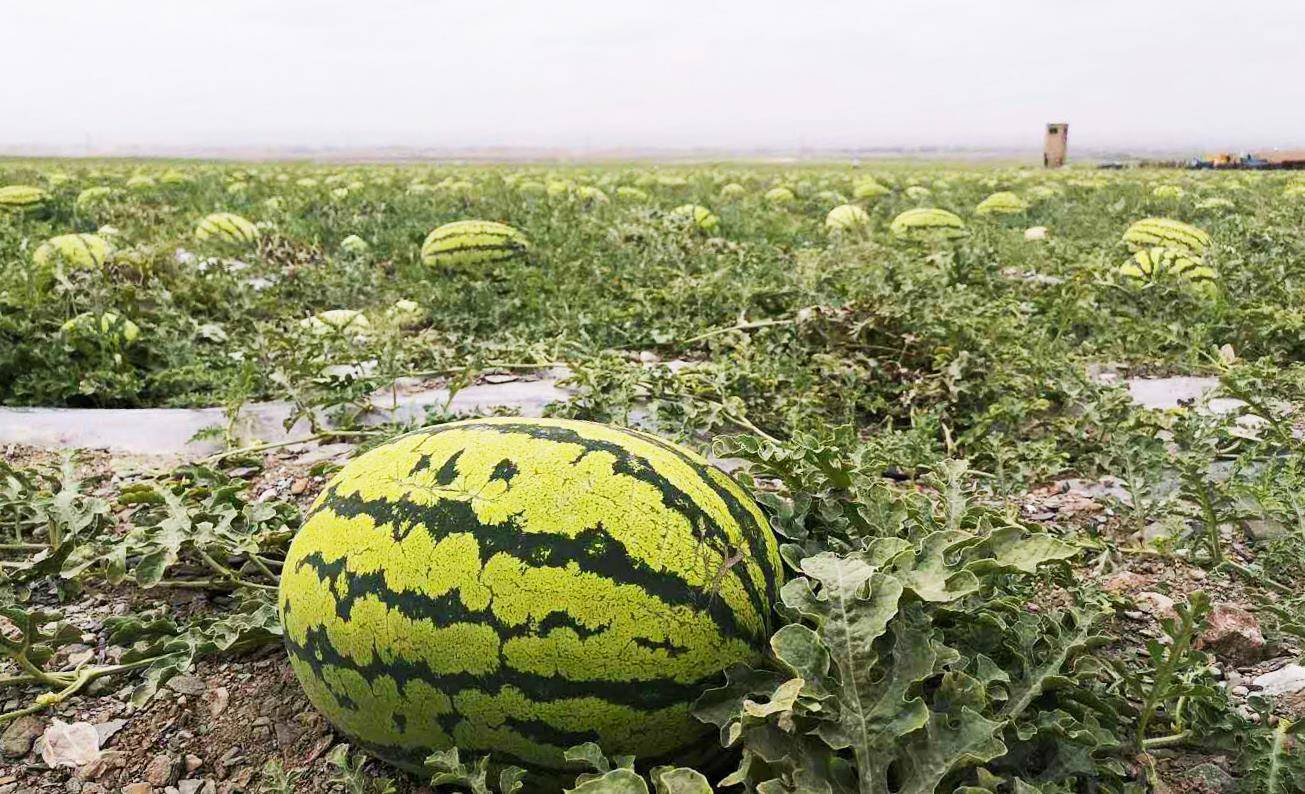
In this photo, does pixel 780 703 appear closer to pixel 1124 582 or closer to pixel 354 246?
pixel 1124 582

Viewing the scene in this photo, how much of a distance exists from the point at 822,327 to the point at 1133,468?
1.89m

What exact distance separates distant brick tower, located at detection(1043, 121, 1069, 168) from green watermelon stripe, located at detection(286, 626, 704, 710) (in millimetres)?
38276

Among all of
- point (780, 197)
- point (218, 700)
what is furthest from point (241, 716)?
point (780, 197)

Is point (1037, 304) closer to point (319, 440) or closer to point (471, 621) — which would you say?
point (319, 440)

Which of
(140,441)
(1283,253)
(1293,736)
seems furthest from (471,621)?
(1283,253)

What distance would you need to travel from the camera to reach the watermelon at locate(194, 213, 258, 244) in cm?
812

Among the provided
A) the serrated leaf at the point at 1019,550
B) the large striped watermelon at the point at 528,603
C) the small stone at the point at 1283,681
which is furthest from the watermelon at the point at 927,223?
the large striped watermelon at the point at 528,603

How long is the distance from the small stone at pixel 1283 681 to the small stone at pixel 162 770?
2.66 m

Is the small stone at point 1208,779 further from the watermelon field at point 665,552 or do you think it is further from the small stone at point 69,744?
the small stone at point 69,744

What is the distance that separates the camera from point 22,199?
10562 millimetres

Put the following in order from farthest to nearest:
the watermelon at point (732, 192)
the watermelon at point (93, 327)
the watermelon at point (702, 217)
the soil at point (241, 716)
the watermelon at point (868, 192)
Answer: the watermelon at point (868, 192)
the watermelon at point (732, 192)
the watermelon at point (702, 217)
the watermelon at point (93, 327)
the soil at point (241, 716)

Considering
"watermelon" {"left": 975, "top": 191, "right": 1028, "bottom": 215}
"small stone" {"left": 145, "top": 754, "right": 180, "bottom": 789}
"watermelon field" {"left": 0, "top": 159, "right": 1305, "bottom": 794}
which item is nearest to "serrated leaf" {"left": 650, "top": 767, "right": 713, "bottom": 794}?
"watermelon field" {"left": 0, "top": 159, "right": 1305, "bottom": 794}

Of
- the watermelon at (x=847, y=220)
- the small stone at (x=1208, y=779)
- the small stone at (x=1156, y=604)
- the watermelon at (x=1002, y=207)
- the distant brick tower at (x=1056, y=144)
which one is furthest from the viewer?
the distant brick tower at (x=1056, y=144)

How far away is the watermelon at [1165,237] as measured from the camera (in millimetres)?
7438
